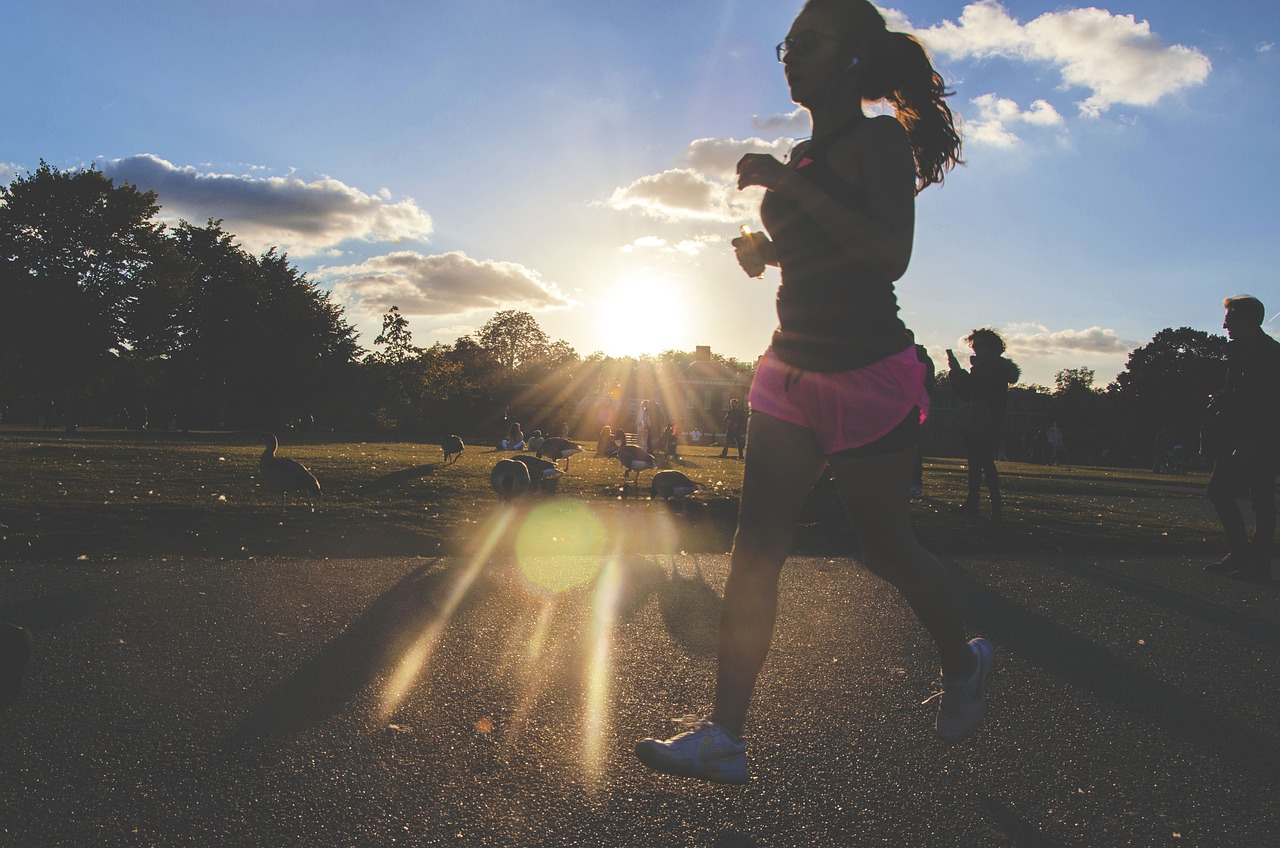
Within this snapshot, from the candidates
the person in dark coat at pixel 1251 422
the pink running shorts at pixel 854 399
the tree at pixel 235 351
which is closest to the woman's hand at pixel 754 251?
the pink running shorts at pixel 854 399

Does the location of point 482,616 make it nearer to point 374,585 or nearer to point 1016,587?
point 374,585

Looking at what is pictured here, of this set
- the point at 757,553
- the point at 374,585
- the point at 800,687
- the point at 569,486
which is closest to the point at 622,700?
the point at 800,687

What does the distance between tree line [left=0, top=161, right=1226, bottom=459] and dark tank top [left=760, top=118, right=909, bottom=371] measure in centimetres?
3456

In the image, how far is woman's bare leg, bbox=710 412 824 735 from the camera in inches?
107

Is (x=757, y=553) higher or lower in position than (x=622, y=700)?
higher

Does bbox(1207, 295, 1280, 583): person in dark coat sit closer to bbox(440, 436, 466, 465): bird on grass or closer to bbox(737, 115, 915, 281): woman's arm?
bbox(737, 115, 915, 281): woman's arm

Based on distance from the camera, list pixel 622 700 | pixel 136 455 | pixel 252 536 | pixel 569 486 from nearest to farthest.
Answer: pixel 622 700
pixel 252 536
pixel 569 486
pixel 136 455

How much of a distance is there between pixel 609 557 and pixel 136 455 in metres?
15.4

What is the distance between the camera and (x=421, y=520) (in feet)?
30.7

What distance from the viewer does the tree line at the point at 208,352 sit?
42.9m

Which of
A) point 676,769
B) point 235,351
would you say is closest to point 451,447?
point 676,769

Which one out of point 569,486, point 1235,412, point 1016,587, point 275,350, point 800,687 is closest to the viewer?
point 800,687

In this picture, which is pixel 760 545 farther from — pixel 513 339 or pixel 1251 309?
pixel 513 339

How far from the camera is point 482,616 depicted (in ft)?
16.0
